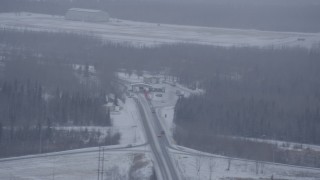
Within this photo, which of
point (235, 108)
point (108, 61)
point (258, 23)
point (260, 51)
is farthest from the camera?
point (258, 23)

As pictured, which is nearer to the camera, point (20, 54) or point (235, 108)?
Answer: point (235, 108)

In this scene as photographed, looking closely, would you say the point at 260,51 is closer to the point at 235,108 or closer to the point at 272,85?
the point at 272,85

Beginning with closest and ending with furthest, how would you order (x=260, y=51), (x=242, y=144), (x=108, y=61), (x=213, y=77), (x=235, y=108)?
(x=242, y=144) → (x=235, y=108) → (x=213, y=77) → (x=108, y=61) → (x=260, y=51)

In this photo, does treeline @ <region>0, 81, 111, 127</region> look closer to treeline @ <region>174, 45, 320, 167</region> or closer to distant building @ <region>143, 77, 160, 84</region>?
treeline @ <region>174, 45, 320, 167</region>

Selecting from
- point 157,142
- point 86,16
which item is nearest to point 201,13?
point 86,16

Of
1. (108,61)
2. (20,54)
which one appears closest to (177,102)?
(108,61)

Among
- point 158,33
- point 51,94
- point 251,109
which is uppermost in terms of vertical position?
point 251,109

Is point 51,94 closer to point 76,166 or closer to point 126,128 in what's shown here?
point 126,128
